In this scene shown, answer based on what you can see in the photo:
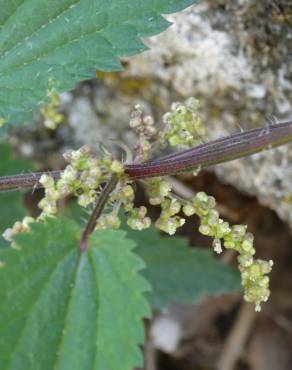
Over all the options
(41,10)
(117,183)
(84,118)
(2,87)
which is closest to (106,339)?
(117,183)

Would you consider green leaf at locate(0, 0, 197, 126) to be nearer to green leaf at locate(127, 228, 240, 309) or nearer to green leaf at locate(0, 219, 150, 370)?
green leaf at locate(0, 219, 150, 370)

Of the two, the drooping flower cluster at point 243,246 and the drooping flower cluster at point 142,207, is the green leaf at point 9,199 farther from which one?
the drooping flower cluster at point 243,246

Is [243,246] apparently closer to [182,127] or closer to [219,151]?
[219,151]

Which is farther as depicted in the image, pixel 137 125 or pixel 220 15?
pixel 220 15

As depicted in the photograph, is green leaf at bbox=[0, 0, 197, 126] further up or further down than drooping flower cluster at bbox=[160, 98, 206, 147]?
further up

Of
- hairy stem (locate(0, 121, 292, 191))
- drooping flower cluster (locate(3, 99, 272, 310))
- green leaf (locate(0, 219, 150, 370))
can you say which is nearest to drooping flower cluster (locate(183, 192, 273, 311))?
drooping flower cluster (locate(3, 99, 272, 310))

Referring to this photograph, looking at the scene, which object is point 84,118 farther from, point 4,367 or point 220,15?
point 4,367

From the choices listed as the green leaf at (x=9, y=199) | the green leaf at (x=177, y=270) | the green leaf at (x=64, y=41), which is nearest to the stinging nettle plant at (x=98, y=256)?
the green leaf at (x=64, y=41)
